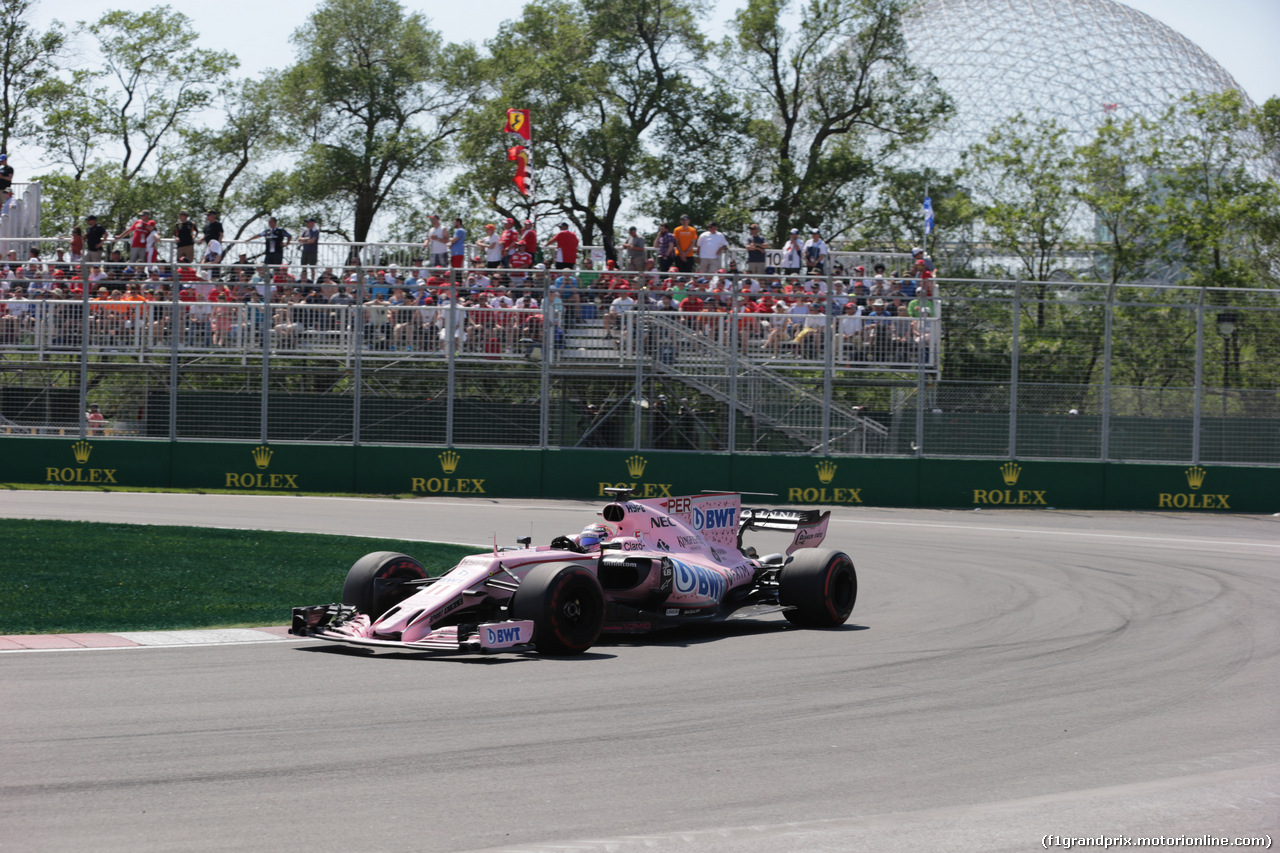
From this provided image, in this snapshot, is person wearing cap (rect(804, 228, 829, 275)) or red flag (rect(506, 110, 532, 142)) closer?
person wearing cap (rect(804, 228, 829, 275))

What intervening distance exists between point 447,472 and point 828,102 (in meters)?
26.3

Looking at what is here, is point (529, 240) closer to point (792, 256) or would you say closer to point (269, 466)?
point (792, 256)

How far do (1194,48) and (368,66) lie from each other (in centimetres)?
4921

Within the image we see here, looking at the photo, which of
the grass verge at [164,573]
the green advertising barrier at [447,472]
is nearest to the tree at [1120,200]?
the green advertising barrier at [447,472]

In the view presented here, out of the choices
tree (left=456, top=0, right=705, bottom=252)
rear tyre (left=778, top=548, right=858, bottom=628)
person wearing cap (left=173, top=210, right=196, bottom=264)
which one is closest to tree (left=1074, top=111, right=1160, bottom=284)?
tree (left=456, top=0, right=705, bottom=252)

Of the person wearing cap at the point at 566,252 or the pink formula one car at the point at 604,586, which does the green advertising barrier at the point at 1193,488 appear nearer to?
the person wearing cap at the point at 566,252

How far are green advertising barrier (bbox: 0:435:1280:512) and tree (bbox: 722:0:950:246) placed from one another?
826 inches

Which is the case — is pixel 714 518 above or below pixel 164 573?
above

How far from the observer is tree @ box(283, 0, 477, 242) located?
48.3 meters

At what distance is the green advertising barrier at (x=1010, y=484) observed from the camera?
25.6 metres

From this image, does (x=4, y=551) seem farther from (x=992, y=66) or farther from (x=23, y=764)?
(x=992, y=66)

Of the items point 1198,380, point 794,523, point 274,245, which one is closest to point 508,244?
point 274,245

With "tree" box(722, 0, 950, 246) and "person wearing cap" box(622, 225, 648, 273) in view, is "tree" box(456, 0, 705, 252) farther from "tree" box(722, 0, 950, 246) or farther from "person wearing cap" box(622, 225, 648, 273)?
"person wearing cap" box(622, 225, 648, 273)

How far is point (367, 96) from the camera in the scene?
49.4 m
